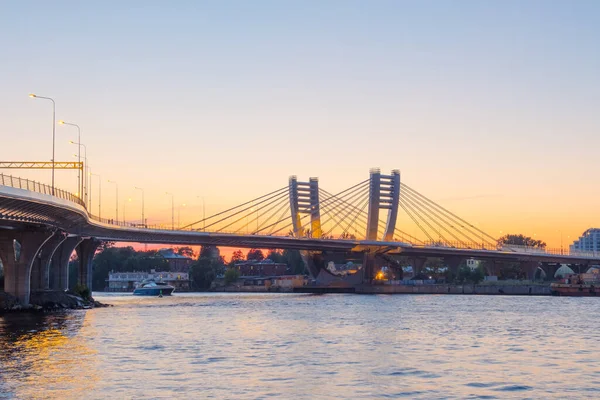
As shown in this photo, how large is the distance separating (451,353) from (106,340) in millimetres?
19706

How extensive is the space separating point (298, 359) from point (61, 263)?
71.4m

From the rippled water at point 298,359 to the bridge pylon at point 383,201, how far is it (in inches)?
3312

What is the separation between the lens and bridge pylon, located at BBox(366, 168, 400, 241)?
157 metres

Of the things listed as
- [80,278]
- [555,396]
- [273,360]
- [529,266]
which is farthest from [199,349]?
[529,266]

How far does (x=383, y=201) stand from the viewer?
160 m

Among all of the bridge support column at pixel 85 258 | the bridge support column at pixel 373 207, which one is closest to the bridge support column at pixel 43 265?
the bridge support column at pixel 85 258

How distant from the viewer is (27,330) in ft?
201

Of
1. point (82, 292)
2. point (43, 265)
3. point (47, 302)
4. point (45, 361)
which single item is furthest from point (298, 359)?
point (82, 292)

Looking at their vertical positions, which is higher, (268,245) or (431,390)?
(268,245)

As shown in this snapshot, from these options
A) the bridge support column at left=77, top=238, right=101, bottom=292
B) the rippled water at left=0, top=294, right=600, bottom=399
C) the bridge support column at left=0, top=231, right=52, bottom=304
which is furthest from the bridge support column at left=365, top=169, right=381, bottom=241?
the rippled water at left=0, top=294, right=600, bottom=399

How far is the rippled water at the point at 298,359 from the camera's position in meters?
33.4

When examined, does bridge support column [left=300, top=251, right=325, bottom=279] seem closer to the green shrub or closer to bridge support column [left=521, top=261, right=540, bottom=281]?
bridge support column [left=521, top=261, right=540, bottom=281]

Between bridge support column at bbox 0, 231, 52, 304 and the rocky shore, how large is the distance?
0.93 meters

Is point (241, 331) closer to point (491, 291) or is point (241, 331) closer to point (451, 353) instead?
point (451, 353)
